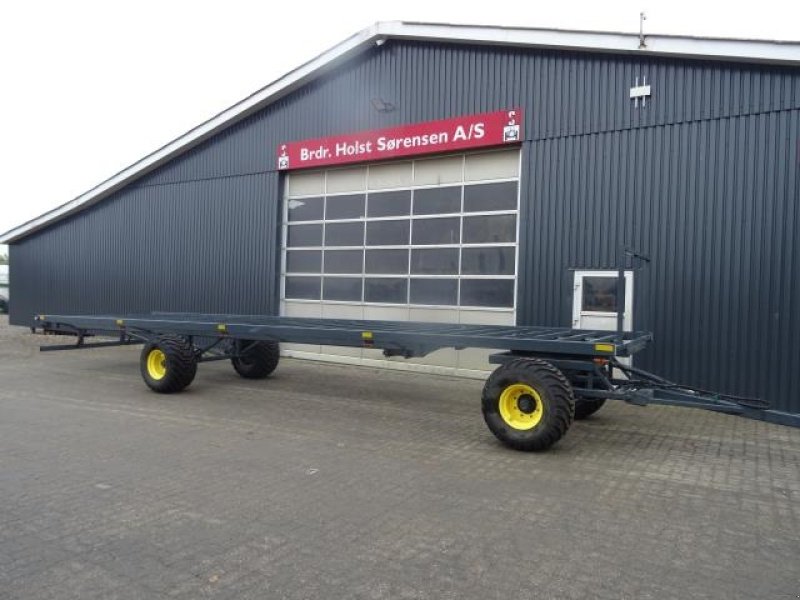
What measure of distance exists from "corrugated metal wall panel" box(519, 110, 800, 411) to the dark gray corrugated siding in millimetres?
19

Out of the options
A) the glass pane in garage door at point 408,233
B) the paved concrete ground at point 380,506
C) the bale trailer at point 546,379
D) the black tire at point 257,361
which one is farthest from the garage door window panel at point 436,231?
the paved concrete ground at point 380,506

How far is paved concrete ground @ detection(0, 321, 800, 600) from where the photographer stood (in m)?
3.60

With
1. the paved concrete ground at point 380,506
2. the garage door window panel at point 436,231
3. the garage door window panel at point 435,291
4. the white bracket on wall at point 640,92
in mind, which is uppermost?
the white bracket on wall at point 640,92

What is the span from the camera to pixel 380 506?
4816 mm

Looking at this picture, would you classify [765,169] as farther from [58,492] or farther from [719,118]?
[58,492]

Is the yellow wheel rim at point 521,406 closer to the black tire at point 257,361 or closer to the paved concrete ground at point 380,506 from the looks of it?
the paved concrete ground at point 380,506

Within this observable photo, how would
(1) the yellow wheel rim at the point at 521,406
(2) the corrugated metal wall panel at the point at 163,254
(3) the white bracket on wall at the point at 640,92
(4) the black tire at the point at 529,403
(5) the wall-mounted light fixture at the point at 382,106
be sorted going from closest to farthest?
(4) the black tire at the point at 529,403, (1) the yellow wheel rim at the point at 521,406, (3) the white bracket on wall at the point at 640,92, (5) the wall-mounted light fixture at the point at 382,106, (2) the corrugated metal wall panel at the point at 163,254

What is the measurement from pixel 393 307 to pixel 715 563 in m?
9.86

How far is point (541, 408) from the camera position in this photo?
634 cm

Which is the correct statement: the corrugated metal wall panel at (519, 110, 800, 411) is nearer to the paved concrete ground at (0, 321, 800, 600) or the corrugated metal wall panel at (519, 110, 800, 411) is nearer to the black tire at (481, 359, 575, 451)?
the paved concrete ground at (0, 321, 800, 600)

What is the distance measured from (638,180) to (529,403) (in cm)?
568

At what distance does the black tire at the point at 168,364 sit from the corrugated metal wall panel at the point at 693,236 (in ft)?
19.9

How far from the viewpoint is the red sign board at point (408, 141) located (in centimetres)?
1182

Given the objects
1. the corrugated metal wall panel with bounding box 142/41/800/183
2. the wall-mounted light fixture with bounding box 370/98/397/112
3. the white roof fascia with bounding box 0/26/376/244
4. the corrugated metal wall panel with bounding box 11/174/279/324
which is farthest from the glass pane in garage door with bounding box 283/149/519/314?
the white roof fascia with bounding box 0/26/376/244
